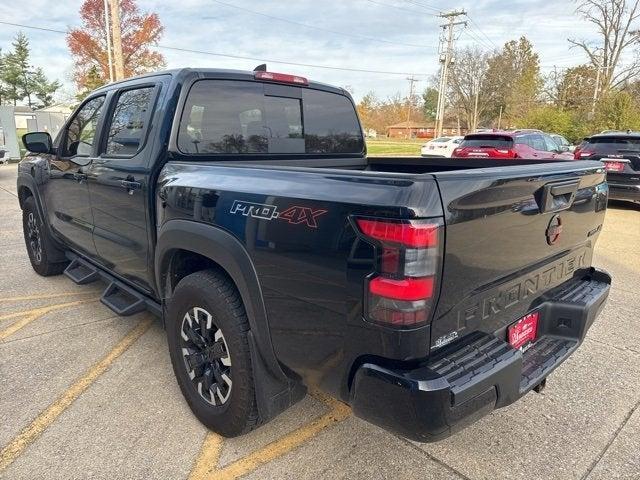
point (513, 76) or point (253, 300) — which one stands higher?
point (513, 76)

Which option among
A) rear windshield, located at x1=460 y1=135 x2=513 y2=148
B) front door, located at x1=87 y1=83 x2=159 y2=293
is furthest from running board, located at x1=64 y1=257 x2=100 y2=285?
rear windshield, located at x1=460 y1=135 x2=513 y2=148

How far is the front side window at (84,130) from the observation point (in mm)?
3689

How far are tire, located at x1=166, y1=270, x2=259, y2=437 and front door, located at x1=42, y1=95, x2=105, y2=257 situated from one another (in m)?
1.60

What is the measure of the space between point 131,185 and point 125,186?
94mm

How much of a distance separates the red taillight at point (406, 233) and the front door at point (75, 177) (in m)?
2.81

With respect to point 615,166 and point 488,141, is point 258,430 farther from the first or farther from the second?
point 488,141

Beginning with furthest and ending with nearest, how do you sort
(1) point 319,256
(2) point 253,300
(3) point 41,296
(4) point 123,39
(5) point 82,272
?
(4) point 123,39 < (3) point 41,296 < (5) point 82,272 < (2) point 253,300 < (1) point 319,256

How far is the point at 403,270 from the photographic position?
1.60m

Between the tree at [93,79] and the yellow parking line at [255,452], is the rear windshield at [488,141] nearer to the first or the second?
the yellow parking line at [255,452]

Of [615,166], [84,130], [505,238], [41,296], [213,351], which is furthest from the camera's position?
[615,166]

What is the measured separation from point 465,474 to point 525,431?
547 millimetres

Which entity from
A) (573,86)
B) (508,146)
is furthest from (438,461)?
(573,86)

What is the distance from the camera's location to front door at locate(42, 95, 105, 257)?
145 inches

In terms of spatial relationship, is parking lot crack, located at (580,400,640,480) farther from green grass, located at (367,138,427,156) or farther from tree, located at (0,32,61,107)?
tree, located at (0,32,61,107)
